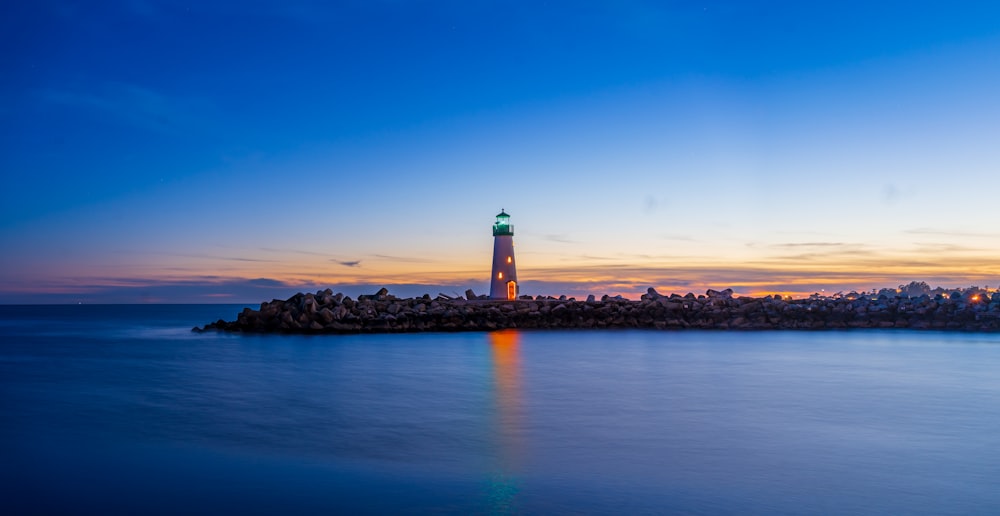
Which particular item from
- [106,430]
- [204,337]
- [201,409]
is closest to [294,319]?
[204,337]

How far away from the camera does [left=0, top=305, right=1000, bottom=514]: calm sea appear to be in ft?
16.7

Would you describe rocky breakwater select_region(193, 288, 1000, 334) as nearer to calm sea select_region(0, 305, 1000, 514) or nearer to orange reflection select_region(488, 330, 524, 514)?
orange reflection select_region(488, 330, 524, 514)

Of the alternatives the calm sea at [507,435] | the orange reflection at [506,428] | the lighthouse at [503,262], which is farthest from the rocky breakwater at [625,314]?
the calm sea at [507,435]

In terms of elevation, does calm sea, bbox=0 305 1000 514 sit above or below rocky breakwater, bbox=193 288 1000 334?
below

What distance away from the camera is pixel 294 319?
23062 millimetres

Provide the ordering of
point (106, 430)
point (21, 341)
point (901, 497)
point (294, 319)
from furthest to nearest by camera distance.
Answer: point (21, 341)
point (294, 319)
point (106, 430)
point (901, 497)

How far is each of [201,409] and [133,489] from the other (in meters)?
4.36

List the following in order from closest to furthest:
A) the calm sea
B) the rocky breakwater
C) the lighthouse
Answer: the calm sea
the rocky breakwater
the lighthouse

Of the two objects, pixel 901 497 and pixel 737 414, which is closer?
pixel 901 497

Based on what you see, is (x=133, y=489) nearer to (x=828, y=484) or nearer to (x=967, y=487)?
(x=828, y=484)

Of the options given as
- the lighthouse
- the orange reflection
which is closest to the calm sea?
the orange reflection

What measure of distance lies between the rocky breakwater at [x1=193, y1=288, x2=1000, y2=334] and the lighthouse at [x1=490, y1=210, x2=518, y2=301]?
2639 mm

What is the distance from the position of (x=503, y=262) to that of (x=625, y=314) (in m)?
5.90

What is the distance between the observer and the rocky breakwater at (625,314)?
920 inches
